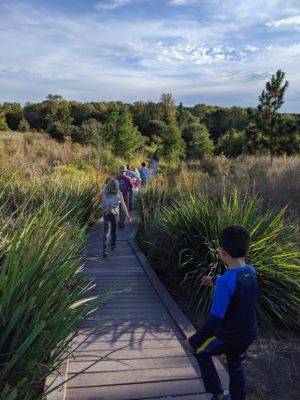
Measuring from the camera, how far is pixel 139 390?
12.0ft

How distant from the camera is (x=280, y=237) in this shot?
6.21 metres

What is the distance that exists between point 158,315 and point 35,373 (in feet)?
10.1

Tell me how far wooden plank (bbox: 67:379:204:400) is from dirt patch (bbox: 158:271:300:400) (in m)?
0.54

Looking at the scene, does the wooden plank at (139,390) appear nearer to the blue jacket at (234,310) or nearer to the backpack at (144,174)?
the blue jacket at (234,310)

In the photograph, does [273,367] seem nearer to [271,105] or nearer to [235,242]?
[235,242]

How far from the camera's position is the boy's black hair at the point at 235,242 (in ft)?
10.7

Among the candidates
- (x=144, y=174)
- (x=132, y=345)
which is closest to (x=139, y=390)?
(x=132, y=345)

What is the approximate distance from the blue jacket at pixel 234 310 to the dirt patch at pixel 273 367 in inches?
36.9

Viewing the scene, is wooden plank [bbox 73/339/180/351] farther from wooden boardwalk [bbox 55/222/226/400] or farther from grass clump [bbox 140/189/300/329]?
grass clump [bbox 140/189/300/329]

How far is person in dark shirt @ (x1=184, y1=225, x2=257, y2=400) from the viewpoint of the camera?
3.18m

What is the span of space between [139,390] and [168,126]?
114 ft

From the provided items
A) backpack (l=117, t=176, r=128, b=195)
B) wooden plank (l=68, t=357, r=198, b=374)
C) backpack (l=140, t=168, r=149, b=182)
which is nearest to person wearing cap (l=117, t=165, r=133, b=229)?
backpack (l=117, t=176, r=128, b=195)

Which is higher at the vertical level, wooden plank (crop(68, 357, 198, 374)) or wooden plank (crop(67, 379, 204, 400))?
wooden plank (crop(67, 379, 204, 400))

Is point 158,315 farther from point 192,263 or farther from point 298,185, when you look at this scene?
point 298,185
